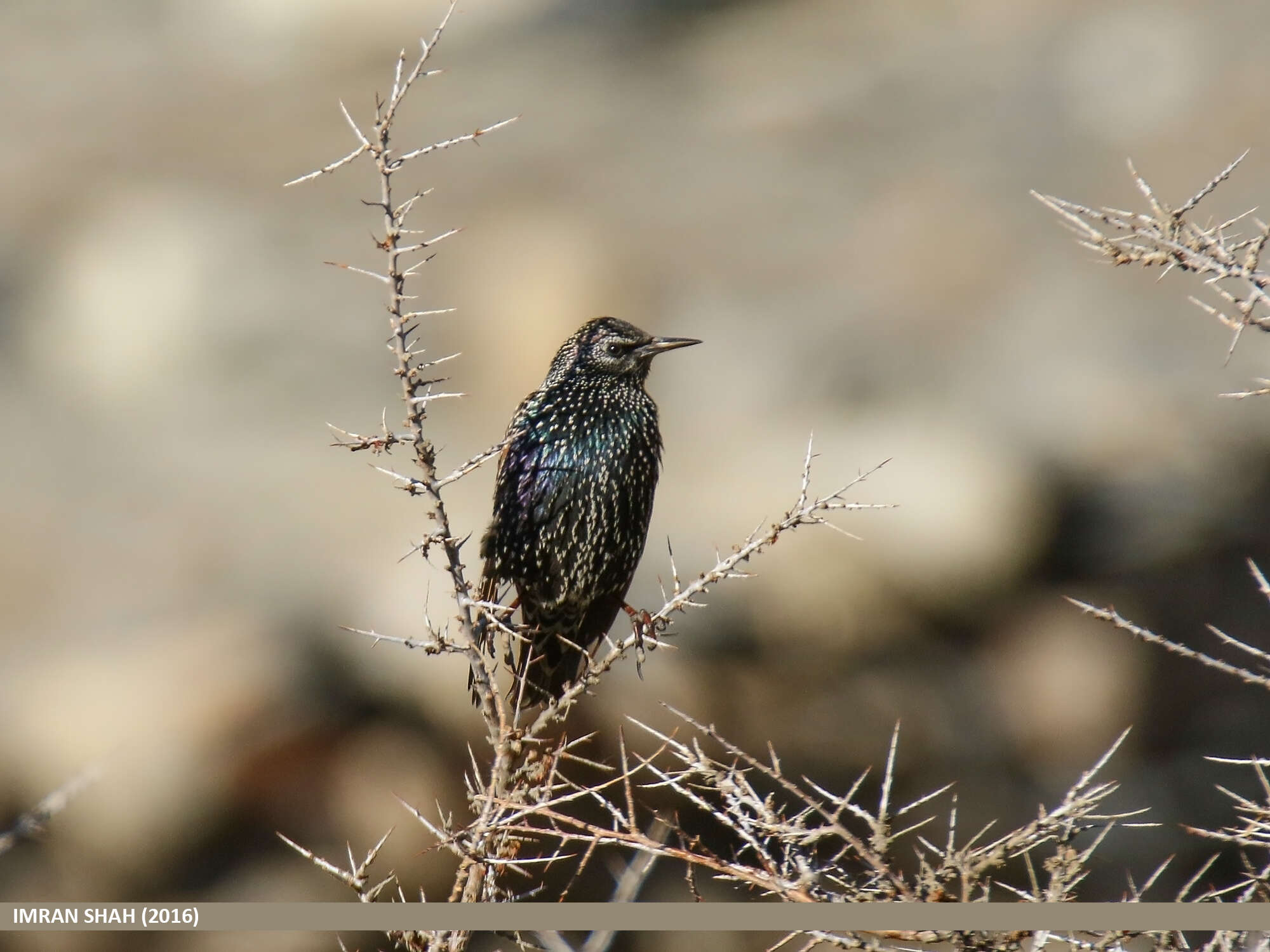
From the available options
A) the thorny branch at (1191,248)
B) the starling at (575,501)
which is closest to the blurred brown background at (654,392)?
the starling at (575,501)

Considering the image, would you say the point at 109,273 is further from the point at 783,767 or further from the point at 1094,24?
the point at 1094,24

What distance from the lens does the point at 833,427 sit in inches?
634

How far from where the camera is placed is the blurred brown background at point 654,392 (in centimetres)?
1336

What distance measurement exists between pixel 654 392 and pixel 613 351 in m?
12.1

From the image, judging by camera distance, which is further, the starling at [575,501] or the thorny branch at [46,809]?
the starling at [575,501]

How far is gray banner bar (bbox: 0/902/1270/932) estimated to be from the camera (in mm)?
2922

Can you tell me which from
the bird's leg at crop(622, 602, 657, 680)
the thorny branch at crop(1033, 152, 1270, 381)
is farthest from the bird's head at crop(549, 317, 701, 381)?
the thorny branch at crop(1033, 152, 1270, 381)

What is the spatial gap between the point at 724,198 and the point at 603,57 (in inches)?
150

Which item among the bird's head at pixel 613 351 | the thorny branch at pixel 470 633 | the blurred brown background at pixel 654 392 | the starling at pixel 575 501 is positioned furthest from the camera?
the blurred brown background at pixel 654 392

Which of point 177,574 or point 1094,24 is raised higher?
point 1094,24

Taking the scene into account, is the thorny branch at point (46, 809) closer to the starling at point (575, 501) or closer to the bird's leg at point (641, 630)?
the bird's leg at point (641, 630)

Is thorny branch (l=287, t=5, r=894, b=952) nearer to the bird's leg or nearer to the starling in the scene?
the bird's leg

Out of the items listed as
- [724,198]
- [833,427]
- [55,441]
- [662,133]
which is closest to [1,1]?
[55,441]

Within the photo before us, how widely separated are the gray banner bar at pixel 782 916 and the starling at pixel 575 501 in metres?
1.79
